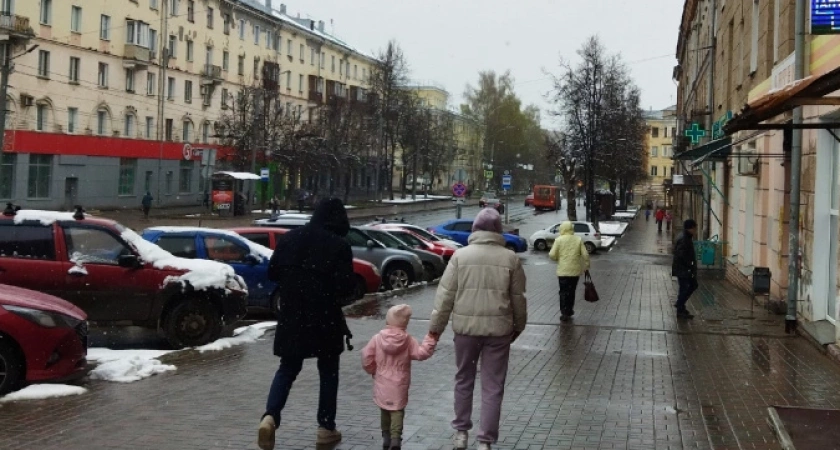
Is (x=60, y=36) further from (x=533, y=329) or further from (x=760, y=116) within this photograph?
(x=760, y=116)

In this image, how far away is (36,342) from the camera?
8062 millimetres

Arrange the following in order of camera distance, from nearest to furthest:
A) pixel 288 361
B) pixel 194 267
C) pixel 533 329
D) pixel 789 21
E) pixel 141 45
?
1. pixel 288 361
2. pixel 194 267
3. pixel 533 329
4. pixel 789 21
5. pixel 141 45

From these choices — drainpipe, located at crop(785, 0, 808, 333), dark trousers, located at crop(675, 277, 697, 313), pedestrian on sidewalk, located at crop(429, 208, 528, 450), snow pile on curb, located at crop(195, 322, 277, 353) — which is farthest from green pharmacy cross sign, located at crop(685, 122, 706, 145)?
pedestrian on sidewalk, located at crop(429, 208, 528, 450)

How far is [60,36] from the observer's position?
4844 centimetres

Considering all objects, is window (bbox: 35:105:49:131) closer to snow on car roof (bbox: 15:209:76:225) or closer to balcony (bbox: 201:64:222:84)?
balcony (bbox: 201:64:222:84)

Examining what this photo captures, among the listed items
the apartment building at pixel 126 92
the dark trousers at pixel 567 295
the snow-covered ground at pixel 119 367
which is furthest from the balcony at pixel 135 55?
the snow-covered ground at pixel 119 367

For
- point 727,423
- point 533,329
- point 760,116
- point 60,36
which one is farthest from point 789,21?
point 60,36

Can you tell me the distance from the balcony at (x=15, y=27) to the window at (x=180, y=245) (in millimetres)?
34132

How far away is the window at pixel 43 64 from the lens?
47.0m

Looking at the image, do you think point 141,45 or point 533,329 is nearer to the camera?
point 533,329

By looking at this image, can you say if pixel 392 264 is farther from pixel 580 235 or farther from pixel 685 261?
pixel 580 235

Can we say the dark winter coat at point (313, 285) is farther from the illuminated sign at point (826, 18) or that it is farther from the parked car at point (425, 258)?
the parked car at point (425, 258)

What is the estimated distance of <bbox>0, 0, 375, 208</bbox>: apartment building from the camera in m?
46.6

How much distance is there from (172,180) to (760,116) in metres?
55.7
